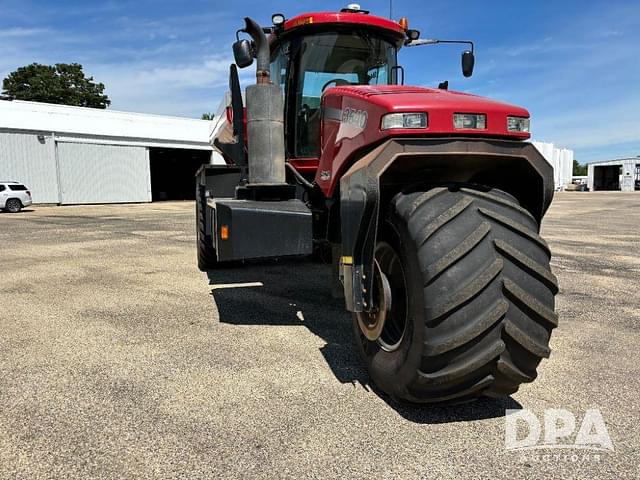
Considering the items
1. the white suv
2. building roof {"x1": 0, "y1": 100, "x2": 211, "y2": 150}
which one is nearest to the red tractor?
the white suv

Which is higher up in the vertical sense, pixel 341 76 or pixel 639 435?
pixel 341 76

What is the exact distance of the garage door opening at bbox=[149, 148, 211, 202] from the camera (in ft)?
128

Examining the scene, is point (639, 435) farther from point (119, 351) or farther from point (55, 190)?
point (55, 190)

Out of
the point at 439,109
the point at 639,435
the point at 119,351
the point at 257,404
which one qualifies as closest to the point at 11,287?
the point at 119,351

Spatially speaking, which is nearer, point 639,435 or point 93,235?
point 639,435

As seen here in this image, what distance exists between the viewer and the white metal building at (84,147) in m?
26.5

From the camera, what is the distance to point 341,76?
4648mm

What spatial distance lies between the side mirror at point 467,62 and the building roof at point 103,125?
23.1 metres

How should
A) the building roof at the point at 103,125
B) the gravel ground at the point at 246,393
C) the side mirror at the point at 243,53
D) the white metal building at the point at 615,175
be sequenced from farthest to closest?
the white metal building at the point at 615,175 < the building roof at the point at 103,125 < the side mirror at the point at 243,53 < the gravel ground at the point at 246,393

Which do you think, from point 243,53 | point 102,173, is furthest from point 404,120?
point 102,173

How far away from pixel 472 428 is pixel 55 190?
2967 centimetres

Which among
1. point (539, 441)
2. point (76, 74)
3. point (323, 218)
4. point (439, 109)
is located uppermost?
point (76, 74)

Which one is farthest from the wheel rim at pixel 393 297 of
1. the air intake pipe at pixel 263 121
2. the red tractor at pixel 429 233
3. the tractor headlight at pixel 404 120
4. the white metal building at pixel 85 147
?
the white metal building at pixel 85 147

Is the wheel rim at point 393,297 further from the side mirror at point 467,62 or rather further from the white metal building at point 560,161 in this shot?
the white metal building at point 560,161
